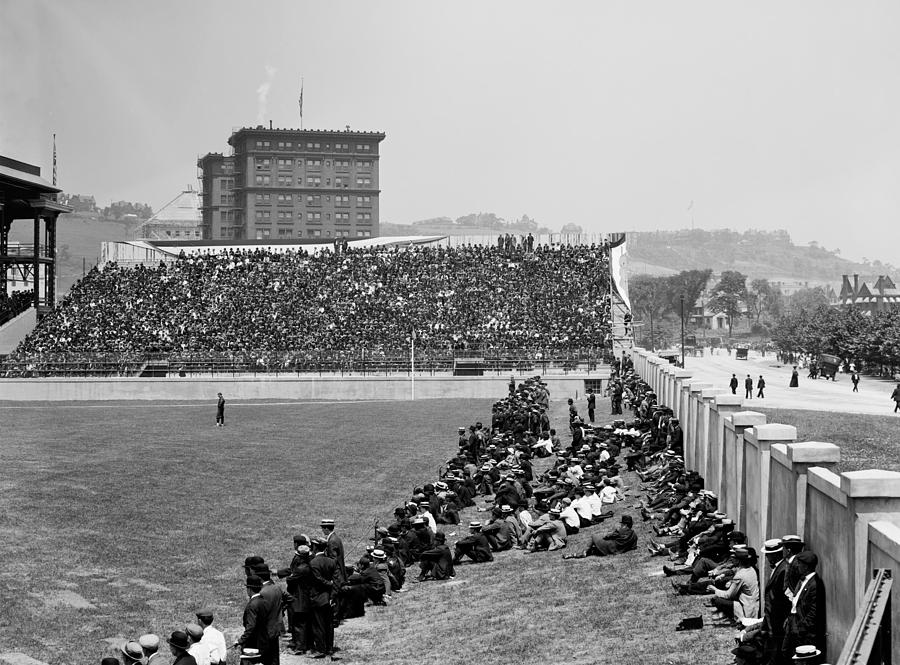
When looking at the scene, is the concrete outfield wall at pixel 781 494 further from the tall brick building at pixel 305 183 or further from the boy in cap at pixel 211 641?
the tall brick building at pixel 305 183

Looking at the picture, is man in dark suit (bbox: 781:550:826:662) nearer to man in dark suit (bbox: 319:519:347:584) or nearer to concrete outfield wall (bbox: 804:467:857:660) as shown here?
concrete outfield wall (bbox: 804:467:857:660)

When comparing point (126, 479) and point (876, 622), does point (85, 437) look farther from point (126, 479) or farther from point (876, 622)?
point (876, 622)

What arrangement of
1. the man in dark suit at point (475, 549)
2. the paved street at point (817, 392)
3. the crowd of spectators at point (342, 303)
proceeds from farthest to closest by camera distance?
the crowd of spectators at point (342, 303), the paved street at point (817, 392), the man in dark suit at point (475, 549)

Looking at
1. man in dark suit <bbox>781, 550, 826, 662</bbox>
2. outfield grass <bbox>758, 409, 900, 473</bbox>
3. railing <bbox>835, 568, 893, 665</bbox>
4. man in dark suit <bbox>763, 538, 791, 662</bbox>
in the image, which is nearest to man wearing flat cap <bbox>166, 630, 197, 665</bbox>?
man in dark suit <bbox>763, 538, 791, 662</bbox>

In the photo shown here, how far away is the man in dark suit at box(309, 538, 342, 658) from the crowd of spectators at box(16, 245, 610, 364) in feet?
168

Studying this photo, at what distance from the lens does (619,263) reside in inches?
3164

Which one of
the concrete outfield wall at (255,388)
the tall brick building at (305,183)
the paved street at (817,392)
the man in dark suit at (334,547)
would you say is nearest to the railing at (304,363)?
the concrete outfield wall at (255,388)

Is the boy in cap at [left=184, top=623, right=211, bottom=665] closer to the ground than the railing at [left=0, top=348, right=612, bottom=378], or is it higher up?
closer to the ground

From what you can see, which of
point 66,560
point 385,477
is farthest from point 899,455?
point 66,560

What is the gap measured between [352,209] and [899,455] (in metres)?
147

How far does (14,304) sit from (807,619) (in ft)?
248

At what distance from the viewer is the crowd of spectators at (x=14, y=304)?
77.9 m

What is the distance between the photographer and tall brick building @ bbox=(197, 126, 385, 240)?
16888cm

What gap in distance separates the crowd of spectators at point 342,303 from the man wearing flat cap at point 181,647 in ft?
183
